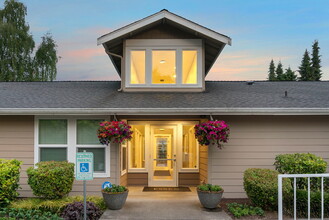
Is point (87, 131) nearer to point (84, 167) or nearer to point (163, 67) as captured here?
point (84, 167)

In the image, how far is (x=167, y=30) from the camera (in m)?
8.68

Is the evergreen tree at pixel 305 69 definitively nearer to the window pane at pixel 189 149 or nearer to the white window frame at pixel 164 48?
the window pane at pixel 189 149

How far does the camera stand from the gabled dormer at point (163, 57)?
335 inches

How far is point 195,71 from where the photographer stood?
861 cm

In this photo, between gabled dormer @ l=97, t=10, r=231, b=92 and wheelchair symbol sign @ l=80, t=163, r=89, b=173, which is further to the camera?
gabled dormer @ l=97, t=10, r=231, b=92

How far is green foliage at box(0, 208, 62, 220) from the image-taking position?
17.9ft

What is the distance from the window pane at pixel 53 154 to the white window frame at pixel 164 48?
2746 mm

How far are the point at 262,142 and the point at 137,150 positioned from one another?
4.12m

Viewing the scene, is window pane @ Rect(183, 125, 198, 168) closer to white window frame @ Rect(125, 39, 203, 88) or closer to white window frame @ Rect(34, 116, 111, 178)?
white window frame @ Rect(125, 39, 203, 88)

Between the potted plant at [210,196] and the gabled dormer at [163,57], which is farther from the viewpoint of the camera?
the gabled dormer at [163,57]

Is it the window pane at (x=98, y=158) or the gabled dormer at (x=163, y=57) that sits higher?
the gabled dormer at (x=163, y=57)

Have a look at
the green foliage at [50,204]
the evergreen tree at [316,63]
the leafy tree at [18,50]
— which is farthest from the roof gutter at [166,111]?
the evergreen tree at [316,63]

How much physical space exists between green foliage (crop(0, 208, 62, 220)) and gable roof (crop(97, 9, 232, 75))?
489cm

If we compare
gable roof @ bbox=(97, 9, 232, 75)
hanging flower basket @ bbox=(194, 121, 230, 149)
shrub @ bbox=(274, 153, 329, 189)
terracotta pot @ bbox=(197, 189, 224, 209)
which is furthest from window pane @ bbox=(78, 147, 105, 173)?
shrub @ bbox=(274, 153, 329, 189)
